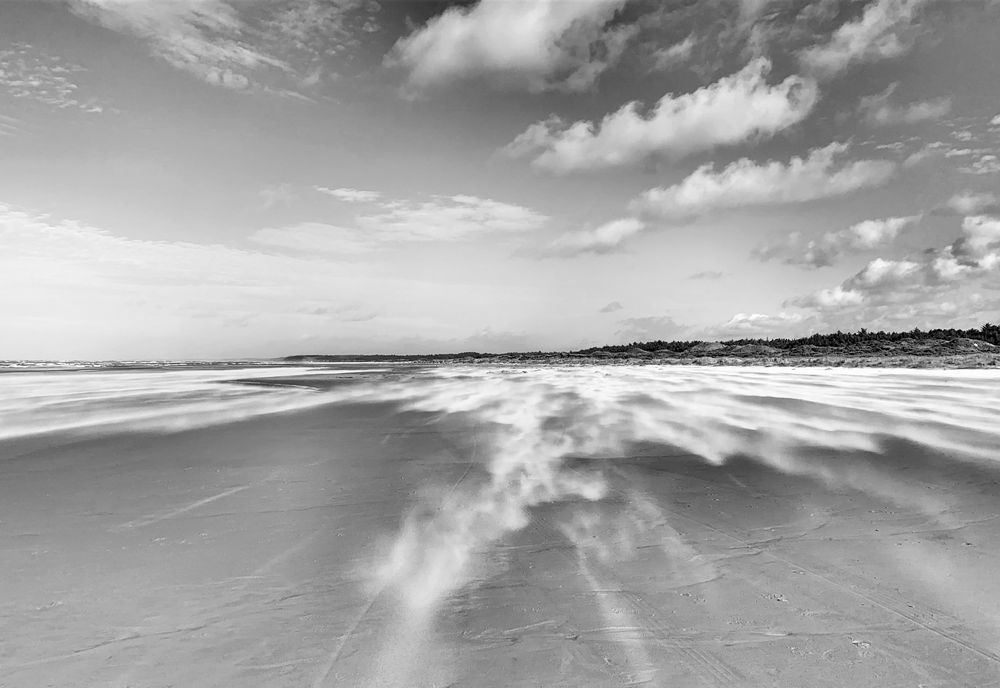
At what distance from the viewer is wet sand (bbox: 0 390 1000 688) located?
3.73 meters

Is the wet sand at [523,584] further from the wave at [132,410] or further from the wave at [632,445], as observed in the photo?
the wave at [132,410]

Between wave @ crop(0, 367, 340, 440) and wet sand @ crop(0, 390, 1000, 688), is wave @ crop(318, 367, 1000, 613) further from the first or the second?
wave @ crop(0, 367, 340, 440)

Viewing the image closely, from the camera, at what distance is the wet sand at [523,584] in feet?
12.2

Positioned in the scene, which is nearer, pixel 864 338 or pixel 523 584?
pixel 523 584

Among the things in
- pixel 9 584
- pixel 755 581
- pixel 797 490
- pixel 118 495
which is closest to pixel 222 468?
pixel 118 495

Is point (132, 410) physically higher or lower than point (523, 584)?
higher

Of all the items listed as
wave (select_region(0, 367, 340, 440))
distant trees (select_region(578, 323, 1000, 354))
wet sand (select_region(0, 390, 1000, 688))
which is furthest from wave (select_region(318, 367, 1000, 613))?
distant trees (select_region(578, 323, 1000, 354))

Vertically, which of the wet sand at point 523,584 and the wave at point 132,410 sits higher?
the wave at point 132,410

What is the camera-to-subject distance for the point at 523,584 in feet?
16.4

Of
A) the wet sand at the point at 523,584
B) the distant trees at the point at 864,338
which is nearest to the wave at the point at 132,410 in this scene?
the wet sand at the point at 523,584

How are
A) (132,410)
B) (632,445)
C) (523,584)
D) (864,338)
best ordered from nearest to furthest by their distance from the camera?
(523,584) → (632,445) → (132,410) → (864,338)

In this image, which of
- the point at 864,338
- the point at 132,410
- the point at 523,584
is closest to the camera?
the point at 523,584

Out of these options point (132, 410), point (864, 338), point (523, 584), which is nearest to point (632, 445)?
point (523, 584)

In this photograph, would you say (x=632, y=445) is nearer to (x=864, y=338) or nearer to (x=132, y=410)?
(x=132, y=410)
